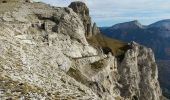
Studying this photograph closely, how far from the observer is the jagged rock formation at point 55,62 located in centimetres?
3030

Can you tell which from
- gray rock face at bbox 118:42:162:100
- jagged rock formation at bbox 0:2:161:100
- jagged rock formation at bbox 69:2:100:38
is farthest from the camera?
jagged rock formation at bbox 69:2:100:38

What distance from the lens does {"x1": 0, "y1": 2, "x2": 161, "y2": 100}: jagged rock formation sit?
1193 inches

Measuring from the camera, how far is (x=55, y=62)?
5262cm

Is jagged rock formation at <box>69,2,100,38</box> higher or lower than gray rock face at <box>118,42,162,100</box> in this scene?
higher

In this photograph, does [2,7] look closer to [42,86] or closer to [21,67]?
[21,67]

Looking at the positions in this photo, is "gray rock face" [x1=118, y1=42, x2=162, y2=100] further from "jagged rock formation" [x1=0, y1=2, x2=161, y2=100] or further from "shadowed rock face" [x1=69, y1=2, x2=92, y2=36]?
"shadowed rock face" [x1=69, y1=2, x2=92, y2=36]

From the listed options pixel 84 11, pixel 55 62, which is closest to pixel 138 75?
pixel 84 11

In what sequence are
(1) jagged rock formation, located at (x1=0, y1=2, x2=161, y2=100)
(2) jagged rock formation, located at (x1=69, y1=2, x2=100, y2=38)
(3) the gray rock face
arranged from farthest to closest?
(2) jagged rock formation, located at (x1=69, y1=2, x2=100, y2=38), (3) the gray rock face, (1) jagged rock formation, located at (x1=0, y1=2, x2=161, y2=100)

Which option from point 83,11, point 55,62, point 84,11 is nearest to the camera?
point 55,62

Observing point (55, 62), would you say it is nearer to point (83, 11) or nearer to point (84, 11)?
point (83, 11)

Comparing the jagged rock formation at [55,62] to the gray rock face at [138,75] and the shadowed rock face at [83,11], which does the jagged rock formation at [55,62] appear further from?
the shadowed rock face at [83,11]

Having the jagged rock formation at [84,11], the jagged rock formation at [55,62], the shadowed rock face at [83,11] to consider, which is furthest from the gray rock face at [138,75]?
the shadowed rock face at [83,11]

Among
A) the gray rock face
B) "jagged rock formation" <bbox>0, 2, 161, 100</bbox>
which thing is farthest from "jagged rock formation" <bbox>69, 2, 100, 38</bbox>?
"jagged rock formation" <bbox>0, 2, 161, 100</bbox>

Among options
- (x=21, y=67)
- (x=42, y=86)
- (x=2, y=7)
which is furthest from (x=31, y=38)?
(x=42, y=86)
